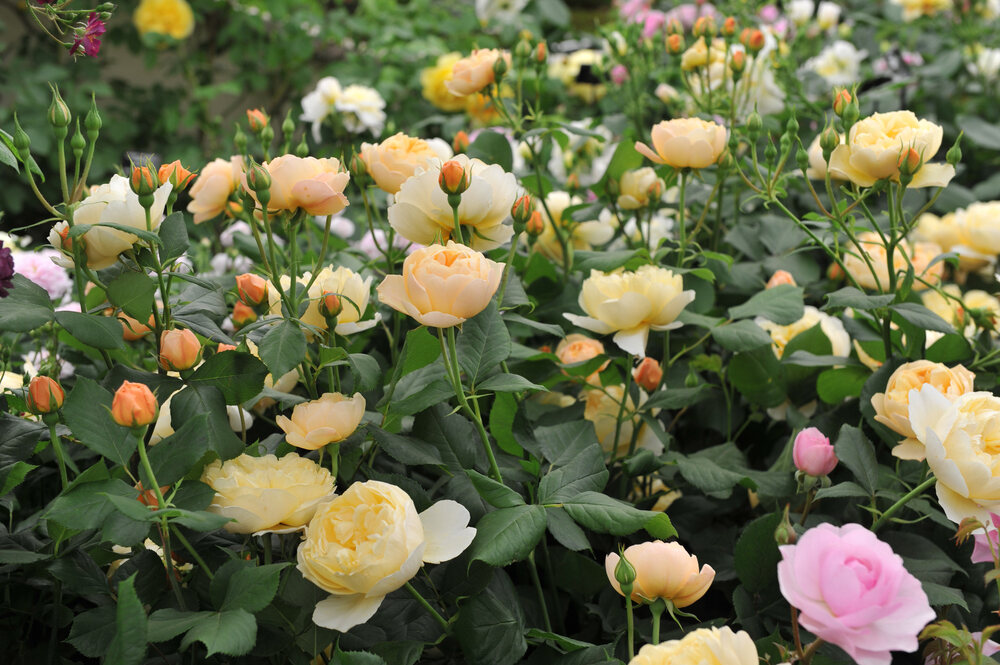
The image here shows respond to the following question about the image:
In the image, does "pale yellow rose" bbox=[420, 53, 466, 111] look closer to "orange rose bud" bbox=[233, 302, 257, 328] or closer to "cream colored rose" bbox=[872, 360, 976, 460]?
"orange rose bud" bbox=[233, 302, 257, 328]

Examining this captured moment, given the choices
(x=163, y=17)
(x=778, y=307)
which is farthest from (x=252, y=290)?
(x=163, y=17)

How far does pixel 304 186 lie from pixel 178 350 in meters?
0.16

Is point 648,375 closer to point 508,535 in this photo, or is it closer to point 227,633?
point 508,535

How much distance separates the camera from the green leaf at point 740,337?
33.9 inches

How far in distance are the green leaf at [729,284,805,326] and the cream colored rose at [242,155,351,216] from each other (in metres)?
0.45

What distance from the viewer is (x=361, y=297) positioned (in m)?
0.78

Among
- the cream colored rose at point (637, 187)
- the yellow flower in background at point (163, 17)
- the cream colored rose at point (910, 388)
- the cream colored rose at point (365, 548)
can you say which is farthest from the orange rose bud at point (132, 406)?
the yellow flower in background at point (163, 17)

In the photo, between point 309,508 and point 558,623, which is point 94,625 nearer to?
point 309,508

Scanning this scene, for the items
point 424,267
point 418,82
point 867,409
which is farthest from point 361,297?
point 418,82

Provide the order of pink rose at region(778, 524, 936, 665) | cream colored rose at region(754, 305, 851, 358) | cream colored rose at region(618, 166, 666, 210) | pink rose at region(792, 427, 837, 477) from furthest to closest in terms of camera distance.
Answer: cream colored rose at region(618, 166, 666, 210) < cream colored rose at region(754, 305, 851, 358) < pink rose at region(792, 427, 837, 477) < pink rose at region(778, 524, 936, 665)

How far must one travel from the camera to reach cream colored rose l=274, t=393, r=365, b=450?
63 centimetres

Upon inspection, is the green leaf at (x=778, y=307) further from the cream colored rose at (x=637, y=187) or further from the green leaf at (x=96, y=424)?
the green leaf at (x=96, y=424)

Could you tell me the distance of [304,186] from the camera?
67 centimetres

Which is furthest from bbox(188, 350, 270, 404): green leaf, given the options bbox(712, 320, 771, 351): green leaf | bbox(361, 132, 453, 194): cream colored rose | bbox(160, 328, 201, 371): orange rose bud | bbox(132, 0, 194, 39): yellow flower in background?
bbox(132, 0, 194, 39): yellow flower in background
